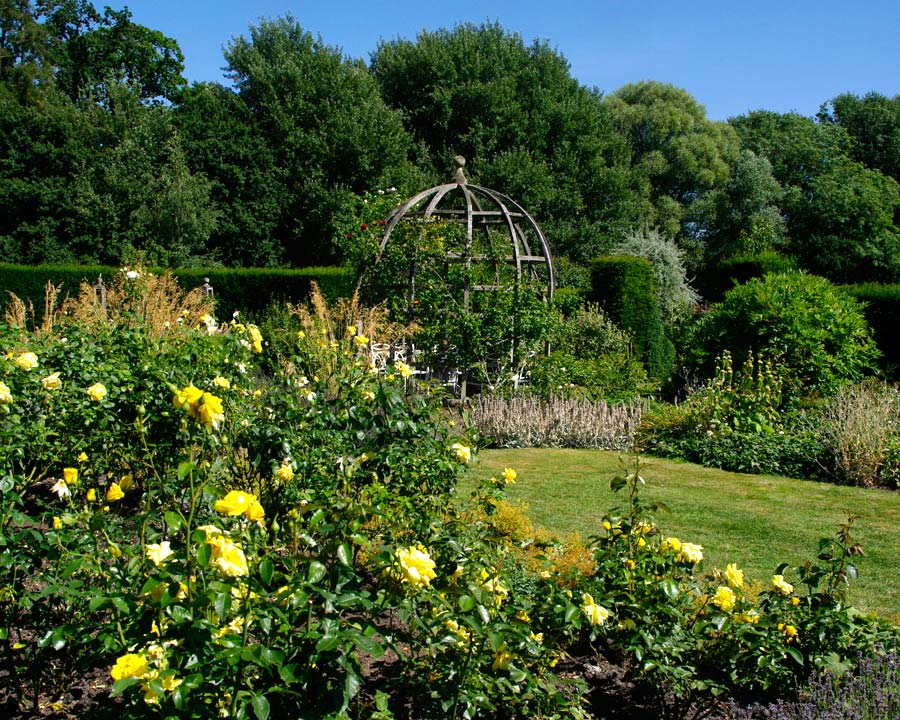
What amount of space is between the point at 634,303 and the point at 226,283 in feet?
24.4

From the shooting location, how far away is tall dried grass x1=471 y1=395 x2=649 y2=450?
7488 mm

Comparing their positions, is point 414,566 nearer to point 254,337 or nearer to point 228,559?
point 228,559

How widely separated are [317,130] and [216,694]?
2256cm

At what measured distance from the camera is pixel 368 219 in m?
11.9

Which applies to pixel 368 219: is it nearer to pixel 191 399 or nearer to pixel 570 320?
pixel 570 320

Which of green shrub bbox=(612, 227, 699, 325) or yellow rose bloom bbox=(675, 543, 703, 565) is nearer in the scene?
yellow rose bloom bbox=(675, 543, 703, 565)

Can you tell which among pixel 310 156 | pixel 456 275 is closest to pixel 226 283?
pixel 456 275

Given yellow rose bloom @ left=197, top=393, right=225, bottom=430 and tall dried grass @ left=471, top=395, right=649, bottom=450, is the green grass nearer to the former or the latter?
tall dried grass @ left=471, top=395, right=649, bottom=450

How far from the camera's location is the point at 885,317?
10531 millimetres

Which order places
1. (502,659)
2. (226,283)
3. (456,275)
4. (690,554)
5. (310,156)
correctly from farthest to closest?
(310,156) < (226,283) < (456,275) < (690,554) < (502,659)

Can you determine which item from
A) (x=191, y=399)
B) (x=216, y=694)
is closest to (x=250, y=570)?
(x=216, y=694)

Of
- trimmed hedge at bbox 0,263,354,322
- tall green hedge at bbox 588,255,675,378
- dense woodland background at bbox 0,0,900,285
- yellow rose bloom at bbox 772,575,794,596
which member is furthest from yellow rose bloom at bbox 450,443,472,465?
dense woodland background at bbox 0,0,900,285

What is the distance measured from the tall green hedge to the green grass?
5109mm

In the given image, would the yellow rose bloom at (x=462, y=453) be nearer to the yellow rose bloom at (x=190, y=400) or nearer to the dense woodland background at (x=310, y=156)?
the yellow rose bloom at (x=190, y=400)
